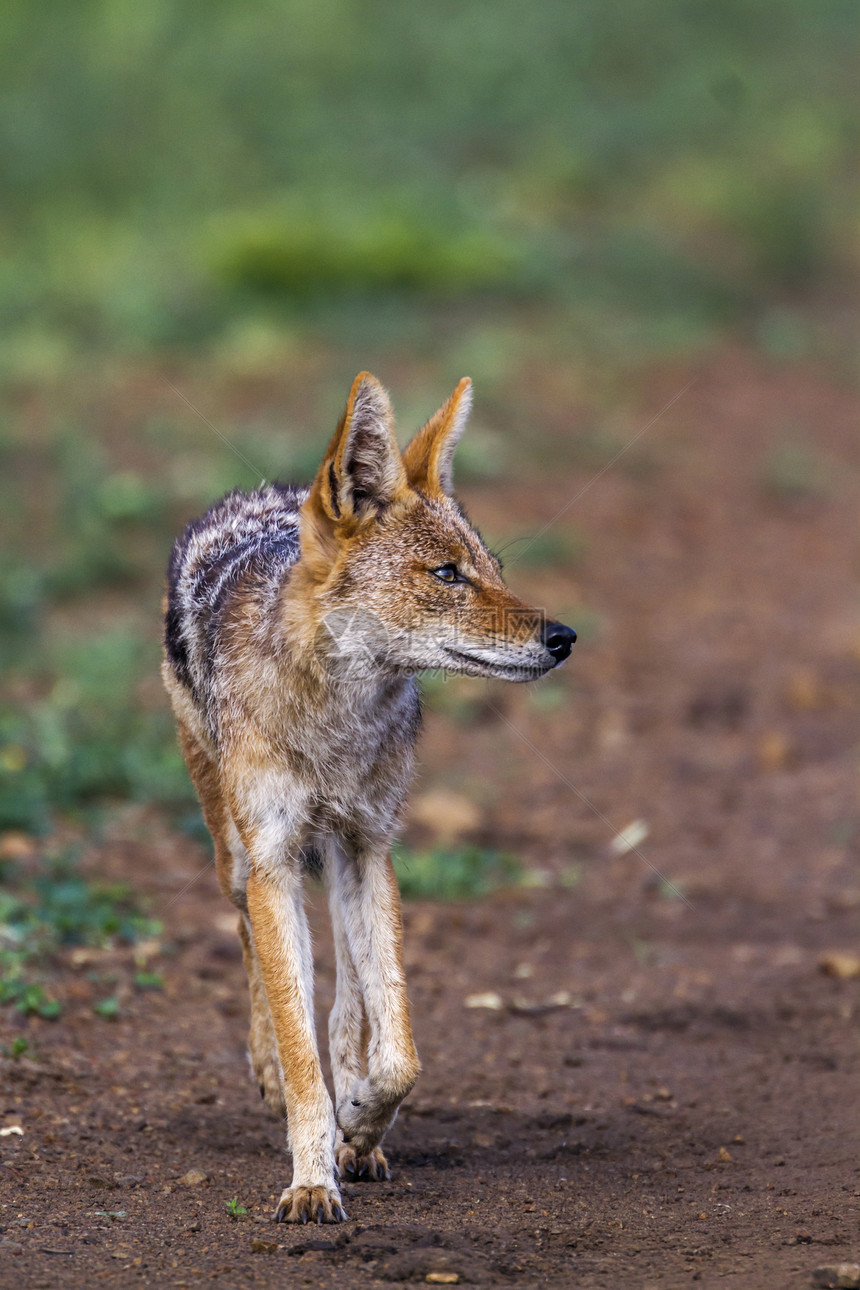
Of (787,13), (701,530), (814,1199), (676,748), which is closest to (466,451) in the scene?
(701,530)

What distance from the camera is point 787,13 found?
2864cm

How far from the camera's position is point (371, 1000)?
4926mm

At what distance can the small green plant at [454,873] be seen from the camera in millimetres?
8008

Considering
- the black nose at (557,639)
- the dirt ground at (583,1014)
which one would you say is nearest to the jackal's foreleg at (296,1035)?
the dirt ground at (583,1014)

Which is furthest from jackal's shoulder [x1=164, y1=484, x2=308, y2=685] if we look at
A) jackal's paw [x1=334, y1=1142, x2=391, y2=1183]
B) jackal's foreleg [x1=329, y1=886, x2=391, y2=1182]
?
jackal's paw [x1=334, y1=1142, x2=391, y2=1183]

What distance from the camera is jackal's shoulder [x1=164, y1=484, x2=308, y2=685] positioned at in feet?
18.1

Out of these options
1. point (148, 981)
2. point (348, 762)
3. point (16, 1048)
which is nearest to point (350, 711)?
point (348, 762)

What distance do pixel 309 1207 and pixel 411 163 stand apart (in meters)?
18.1

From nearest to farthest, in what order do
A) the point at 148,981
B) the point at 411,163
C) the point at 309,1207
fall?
1. the point at 309,1207
2. the point at 148,981
3. the point at 411,163

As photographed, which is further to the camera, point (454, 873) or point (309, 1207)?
point (454, 873)

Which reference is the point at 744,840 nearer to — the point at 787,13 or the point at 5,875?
the point at 5,875
